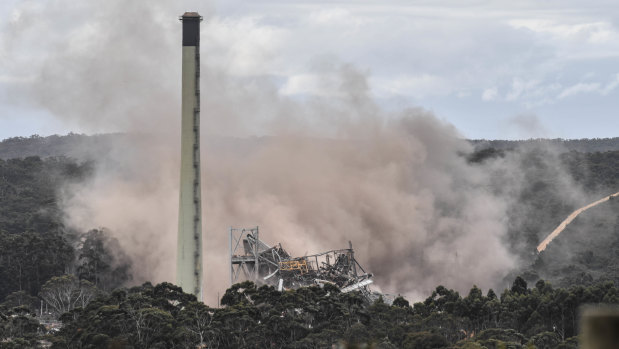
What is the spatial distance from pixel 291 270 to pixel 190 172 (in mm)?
16951

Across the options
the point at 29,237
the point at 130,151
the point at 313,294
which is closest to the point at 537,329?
the point at 313,294

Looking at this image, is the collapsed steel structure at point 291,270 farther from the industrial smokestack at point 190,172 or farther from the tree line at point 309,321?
the tree line at point 309,321

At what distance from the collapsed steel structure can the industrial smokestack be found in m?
6.08

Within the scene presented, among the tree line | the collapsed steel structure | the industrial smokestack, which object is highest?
the industrial smokestack

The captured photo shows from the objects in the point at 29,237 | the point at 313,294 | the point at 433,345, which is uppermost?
the point at 29,237

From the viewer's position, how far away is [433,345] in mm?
84500

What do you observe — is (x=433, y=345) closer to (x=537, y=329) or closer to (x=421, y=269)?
(x=537, y=329)

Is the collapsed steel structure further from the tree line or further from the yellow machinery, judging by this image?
the tree line

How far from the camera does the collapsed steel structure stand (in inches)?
4776

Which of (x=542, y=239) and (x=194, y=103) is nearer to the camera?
(x=194, y=103)

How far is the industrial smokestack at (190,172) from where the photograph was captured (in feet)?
392

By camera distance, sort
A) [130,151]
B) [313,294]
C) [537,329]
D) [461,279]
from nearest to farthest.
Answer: [537,329] → [313,294] → [461,279] → [130,151]

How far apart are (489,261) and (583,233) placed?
31012 mm

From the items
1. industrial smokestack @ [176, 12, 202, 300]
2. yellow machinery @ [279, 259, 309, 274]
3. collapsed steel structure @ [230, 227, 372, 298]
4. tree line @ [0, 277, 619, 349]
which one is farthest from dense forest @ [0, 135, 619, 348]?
industrial smokestack @ [176, 12, 202, 300]
